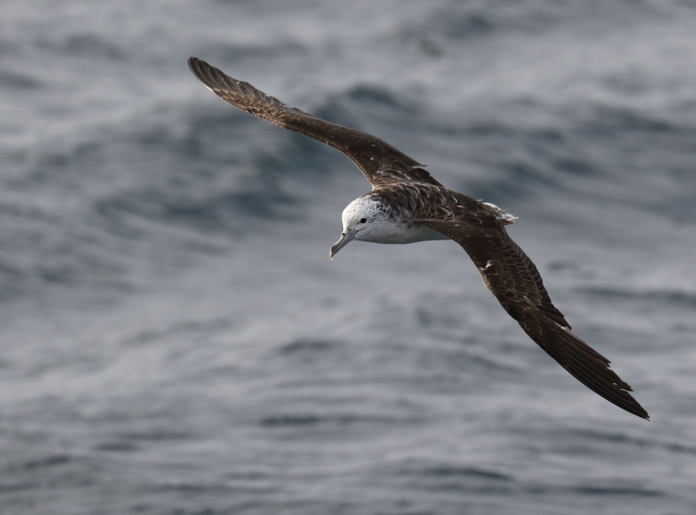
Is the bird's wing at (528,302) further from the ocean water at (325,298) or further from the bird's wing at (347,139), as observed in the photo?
the ocean water at (325,298)

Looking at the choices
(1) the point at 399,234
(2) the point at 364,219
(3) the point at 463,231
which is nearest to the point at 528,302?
(3) the point at 463,231

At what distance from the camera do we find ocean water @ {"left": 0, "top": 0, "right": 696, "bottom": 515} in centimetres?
2398

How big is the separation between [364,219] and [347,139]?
8.37 ft

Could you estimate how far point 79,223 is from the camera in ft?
97.3

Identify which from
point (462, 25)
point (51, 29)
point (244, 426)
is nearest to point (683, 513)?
point (244, 426)

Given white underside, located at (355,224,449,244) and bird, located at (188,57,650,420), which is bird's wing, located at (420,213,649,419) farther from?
white underside, located at (355,224,449,244)

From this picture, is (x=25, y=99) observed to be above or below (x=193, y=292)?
above

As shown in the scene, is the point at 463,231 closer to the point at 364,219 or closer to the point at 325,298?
the point at 364,219

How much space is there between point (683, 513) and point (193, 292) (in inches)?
522

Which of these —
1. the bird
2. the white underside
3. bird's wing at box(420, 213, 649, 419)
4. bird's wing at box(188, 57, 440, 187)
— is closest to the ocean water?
bird's wing at box(188, 57, 440, 187)

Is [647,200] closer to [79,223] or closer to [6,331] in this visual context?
[79,223]

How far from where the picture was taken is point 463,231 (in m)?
11.9

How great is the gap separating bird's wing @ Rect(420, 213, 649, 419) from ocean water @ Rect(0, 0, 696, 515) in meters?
11.8

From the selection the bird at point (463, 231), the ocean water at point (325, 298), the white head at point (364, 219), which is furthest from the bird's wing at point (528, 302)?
the ocean water at point (325, 298)
